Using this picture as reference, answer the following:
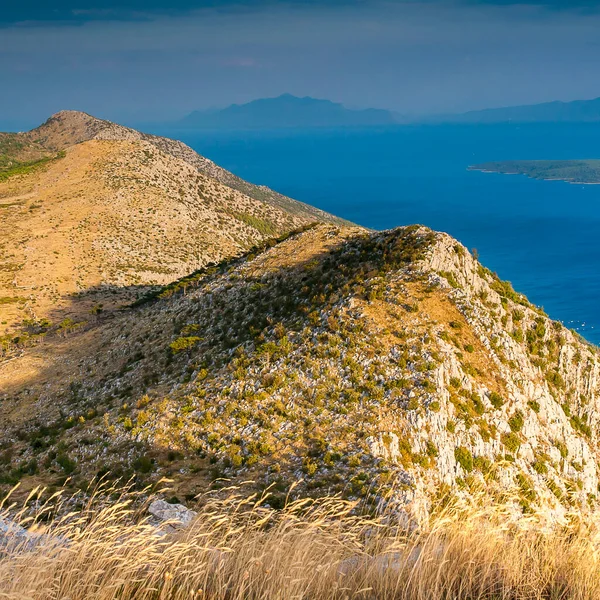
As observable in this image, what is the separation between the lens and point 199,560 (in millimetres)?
6359

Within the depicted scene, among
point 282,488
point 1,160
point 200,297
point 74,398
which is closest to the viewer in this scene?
point 282,488

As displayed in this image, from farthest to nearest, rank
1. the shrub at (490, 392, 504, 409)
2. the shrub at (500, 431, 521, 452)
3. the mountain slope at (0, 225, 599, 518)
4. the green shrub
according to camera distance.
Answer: the green shrub → the shrub at (490, 392, 504, 409) → the shrub at (500, 431, 521, 452) → the mountain slope at (0, 225, 599, 518)

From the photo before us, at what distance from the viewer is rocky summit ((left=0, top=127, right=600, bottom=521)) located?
23234 millimetres

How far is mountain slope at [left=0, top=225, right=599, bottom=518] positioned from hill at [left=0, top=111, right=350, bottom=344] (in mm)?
30042

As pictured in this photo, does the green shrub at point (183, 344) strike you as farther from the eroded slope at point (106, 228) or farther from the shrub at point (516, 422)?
the eroded slope at point (106, 228)

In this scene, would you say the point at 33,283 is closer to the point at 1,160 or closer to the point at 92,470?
the point at 92,470

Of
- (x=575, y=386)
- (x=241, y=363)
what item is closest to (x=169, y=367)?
(x=241, y=363)

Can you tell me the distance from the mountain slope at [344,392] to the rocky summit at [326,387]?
11cm

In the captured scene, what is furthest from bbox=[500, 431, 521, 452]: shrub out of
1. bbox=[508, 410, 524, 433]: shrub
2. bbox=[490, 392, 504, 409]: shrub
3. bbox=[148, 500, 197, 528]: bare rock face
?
bbox=[148, 500, 197, 528]: bare rock face

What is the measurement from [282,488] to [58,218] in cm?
10700

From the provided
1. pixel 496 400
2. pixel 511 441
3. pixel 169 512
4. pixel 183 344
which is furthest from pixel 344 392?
pixel 183 344

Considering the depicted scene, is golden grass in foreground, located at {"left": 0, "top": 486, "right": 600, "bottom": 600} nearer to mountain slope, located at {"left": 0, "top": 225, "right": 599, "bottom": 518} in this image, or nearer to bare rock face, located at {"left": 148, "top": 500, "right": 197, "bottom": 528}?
bare rock face, located at {"left": 148, "top": 500, "right": 197, "bottom": 528}

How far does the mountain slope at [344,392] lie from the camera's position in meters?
23.5

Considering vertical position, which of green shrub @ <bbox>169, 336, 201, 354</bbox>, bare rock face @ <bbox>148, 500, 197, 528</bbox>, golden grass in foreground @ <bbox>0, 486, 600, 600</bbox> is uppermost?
green shrub @ <bbox>169, 336, 201, 354</bbox>
